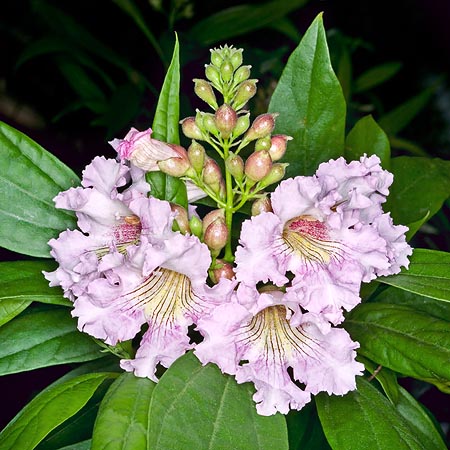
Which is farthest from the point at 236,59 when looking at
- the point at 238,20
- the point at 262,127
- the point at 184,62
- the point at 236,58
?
the point at 238,20

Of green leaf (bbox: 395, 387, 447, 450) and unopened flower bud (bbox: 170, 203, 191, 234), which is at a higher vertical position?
unopened flower bud (bbox: 170, 203, 191, 234)

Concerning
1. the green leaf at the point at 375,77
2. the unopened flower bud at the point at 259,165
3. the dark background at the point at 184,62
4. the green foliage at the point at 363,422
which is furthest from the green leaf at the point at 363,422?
the green leaf at the point at 375,77

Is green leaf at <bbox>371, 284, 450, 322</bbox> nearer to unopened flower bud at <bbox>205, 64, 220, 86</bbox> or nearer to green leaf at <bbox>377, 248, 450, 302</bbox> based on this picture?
green leaf at <bbox>377, 248, 450, 302</bbox>

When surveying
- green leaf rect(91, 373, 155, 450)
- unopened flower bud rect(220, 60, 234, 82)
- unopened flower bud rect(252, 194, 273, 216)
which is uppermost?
unopened flower bud rect(220, 60, 234, 82)

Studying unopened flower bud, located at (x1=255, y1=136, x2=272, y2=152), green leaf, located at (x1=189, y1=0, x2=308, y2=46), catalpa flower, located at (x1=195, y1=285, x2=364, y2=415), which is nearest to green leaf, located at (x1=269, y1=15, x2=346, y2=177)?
unopened flower bud, located at (x1=255, y1=136, x2=272, y2=152)

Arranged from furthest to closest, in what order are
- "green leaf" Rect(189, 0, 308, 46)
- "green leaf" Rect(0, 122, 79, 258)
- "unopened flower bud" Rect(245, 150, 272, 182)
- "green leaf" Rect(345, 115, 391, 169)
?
"green leaf" Rect(189, 0, 308, 46) → "green leaf" Rect(345, 115, 391, 169) → "green leaf" Rect(0, 122, 79, 258) → "unopened flower bud" Rect(245, 150, 272, 182)

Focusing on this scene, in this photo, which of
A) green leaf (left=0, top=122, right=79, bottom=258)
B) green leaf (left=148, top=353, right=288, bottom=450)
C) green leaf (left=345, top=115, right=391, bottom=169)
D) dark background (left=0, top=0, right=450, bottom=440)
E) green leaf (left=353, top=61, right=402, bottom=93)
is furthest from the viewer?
green leaf (left=353, top=61, right=402, bottom=93)

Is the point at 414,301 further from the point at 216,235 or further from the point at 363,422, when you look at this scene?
the point at 216,235

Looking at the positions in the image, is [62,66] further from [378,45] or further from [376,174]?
[376,174]

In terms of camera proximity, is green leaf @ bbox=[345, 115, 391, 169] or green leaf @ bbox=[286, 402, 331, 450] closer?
green leaf @ bbox=[286, 402, 331, 450]
